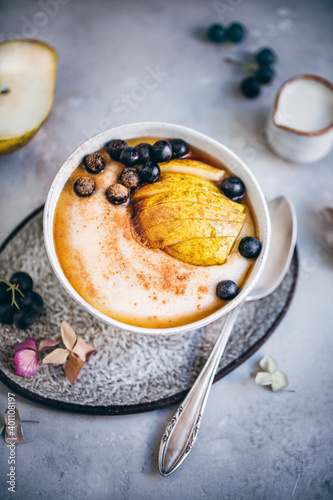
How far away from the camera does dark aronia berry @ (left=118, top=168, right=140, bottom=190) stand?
148 centimetres

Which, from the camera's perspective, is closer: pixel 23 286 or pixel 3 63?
pixel 23 286

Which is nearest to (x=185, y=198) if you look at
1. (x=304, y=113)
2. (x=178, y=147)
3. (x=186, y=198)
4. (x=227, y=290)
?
(x=186, y=198)

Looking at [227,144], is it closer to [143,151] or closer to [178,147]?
[178,147]

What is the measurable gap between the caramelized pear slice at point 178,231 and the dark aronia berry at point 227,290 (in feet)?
0.57

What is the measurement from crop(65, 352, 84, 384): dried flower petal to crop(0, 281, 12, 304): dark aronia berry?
1.10 feet

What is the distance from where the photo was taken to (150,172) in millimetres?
1466

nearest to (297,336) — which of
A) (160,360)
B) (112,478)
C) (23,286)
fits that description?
(160,360)

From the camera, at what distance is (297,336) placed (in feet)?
5.90

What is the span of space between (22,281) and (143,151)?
709 mm

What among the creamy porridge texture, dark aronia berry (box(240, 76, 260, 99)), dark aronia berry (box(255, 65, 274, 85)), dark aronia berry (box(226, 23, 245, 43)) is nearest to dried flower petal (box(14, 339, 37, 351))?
the creamy porridge texture

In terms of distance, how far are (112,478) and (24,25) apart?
7.38 feet

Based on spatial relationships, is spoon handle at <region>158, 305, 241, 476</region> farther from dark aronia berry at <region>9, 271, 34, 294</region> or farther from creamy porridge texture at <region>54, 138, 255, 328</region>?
dark aronia berry at <region>9, 271, 34, 294</region>

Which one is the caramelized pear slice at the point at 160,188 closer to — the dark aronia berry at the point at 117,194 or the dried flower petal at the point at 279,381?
the dark aronia berry at the point at 117,194

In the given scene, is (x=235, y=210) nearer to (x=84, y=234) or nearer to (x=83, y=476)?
(x=84, y=234)
